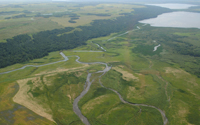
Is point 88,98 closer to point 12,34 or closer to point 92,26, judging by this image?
point 12,34

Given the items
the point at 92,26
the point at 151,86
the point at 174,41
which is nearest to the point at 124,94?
the point at 151,86

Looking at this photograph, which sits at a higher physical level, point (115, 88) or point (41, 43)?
point (41, 43)

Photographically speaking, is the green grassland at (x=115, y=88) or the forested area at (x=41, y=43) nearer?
the green grassland at (x=115, y=88)

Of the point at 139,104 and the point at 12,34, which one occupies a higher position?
the point at 12,34

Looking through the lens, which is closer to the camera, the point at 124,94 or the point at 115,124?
the point at 115,124

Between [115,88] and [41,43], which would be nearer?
[115,88]

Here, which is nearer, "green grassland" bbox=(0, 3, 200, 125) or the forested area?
"green grassland" bbox=(0, 3, 200, 125)

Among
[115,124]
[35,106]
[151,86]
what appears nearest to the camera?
[115,124]

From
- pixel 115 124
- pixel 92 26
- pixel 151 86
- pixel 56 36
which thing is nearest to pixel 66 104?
pixel 115 124

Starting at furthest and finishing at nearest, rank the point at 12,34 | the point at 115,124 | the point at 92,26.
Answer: the point at 92,26, the point at 12,34, the point at 115,124
